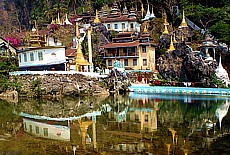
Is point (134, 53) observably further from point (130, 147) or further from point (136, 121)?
point (130, 147)

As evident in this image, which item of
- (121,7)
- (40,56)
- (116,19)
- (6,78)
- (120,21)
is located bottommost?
(6,78)

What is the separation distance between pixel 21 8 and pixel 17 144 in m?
62.0

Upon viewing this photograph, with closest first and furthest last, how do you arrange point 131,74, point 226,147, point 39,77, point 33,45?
point 226,147 < point 39,77 < point 33,45 < point 131,74

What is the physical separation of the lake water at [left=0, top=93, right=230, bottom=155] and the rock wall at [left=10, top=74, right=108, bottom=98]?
5.28 metres

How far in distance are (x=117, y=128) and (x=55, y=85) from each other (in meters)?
14.0

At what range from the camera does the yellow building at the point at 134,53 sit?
36906 mm

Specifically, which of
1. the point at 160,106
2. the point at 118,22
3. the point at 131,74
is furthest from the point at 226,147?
the point at 118,22

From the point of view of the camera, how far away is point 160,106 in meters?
20.5

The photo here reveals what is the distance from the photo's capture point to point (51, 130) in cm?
1396

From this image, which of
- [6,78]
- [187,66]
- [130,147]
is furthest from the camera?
[187,66]

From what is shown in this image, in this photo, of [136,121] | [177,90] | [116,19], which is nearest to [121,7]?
[116,19]

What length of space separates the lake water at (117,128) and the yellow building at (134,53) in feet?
51.3

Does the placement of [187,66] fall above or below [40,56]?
below

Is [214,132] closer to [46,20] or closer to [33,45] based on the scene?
[33,45]
